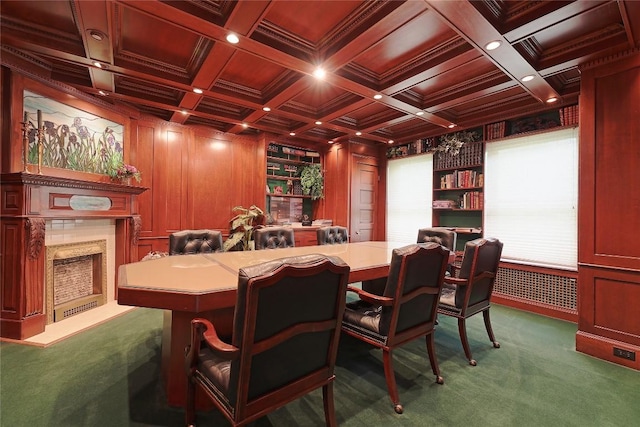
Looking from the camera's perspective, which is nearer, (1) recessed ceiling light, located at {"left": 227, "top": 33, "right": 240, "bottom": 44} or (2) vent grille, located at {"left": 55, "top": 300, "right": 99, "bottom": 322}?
(1) recessed ceiling light, located at {"left": 227, "top": 33, "right": 240, "bottom": 44}

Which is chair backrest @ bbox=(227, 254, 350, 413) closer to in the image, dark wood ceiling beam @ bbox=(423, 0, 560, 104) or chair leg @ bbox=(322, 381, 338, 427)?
chair leg @ bbox=(322, 381, 338, 427)

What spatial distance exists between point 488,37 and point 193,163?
168 inches

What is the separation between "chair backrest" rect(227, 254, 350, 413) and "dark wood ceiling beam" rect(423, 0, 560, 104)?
1.88 meters

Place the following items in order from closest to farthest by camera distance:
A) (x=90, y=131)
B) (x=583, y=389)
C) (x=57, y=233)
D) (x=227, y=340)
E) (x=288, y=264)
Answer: (x=288, y=264) < (x=227, y=340) < (x=583, y=389) < (x=57, y=233) < (x=90, y=131)

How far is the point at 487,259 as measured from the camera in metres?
2.30

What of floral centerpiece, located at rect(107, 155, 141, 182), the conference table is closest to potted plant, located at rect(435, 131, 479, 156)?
the conference table

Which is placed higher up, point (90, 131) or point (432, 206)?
point (90, 131)

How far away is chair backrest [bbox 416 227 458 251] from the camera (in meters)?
3.21

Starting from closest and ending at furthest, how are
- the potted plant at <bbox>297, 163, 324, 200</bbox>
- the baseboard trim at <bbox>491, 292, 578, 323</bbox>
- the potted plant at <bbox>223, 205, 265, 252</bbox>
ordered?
the baseboard trim at <bbox>491, 292, 578, 323</bbox> < the potted plant at <bbox>223, 205, 265, 252</bbox> < the potted plant at <bbox>297, 163, 324, 200</bbox>

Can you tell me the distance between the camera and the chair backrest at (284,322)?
3.34ft

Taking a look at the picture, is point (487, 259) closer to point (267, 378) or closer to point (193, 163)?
point (267, 378)

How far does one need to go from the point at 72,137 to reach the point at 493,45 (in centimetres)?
442

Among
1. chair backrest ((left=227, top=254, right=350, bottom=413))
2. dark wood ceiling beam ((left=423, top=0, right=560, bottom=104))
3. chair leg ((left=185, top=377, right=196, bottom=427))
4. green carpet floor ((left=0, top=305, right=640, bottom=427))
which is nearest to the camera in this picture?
chair backrest ((left=227, top=254, right=350, bottom=413))

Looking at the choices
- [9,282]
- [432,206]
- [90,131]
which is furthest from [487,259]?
[90,131]
